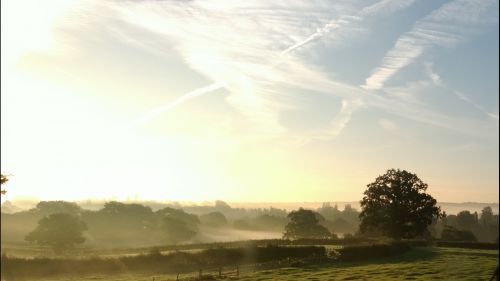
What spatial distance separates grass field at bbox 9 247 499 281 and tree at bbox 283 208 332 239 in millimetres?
57837

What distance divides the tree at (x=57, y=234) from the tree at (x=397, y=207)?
231 ft

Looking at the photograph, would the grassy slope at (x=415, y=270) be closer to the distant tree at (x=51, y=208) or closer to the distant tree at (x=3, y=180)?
the distant tree at (x=3, y=180)

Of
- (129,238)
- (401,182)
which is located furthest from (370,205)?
(129,238)

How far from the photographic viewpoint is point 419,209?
94938 mm

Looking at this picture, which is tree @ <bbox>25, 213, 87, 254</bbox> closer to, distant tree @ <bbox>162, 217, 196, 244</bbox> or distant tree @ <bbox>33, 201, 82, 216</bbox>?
distant tree @ <bbox>162, 217, 196, 244</bbox>

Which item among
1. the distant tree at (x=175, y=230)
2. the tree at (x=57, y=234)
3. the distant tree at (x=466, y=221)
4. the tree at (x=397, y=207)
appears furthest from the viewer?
the distant tree at (x=466, y=221)

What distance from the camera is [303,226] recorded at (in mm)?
126062

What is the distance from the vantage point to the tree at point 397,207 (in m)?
94.2

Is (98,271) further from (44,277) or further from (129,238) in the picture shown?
(129,238)

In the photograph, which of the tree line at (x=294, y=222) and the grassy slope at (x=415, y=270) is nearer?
the grassy slope at (x=415, y=270)

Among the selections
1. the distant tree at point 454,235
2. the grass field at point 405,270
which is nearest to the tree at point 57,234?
the grass field at point 405,270

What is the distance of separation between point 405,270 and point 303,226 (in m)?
76.9

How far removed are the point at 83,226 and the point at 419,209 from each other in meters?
84.9

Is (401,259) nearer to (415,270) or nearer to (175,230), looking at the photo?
(415,270)
